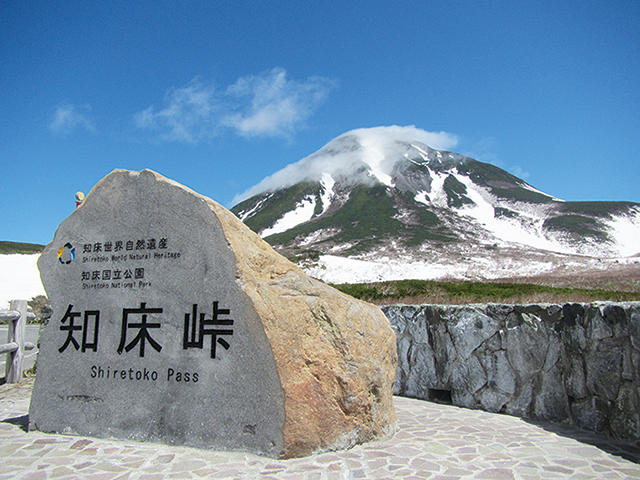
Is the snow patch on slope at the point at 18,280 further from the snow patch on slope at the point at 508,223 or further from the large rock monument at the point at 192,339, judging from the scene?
the snow patch on slope at the point at 508,223

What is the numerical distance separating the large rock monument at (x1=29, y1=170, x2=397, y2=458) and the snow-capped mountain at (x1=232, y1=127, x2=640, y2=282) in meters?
20.7

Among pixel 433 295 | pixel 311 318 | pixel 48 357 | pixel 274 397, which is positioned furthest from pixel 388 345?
pixel 433 295

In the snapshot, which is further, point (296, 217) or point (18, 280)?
point (296, 217)

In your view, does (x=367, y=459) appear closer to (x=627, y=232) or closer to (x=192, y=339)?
(x=192, y=339)

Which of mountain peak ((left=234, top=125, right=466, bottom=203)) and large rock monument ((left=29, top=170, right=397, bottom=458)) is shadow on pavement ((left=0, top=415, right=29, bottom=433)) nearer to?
large rock monument ((left=29, top=170, right=397, bottom=458))

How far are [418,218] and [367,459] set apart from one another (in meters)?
72.5

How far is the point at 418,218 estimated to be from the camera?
74938 mm

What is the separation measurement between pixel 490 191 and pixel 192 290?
104427 millimetres

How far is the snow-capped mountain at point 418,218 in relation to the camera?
37.8 meters

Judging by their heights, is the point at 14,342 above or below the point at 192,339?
below

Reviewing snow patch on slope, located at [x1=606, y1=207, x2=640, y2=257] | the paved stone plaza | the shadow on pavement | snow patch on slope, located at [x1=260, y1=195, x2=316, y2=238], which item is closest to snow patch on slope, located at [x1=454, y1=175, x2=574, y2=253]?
snow patch on slope, located at [x1=606, y1=207, x2=640, y2=257]

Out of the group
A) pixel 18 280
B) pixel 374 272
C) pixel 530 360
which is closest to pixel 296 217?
pixel 374 272

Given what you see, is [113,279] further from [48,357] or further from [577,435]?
[577,435]

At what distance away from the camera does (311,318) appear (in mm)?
5227
